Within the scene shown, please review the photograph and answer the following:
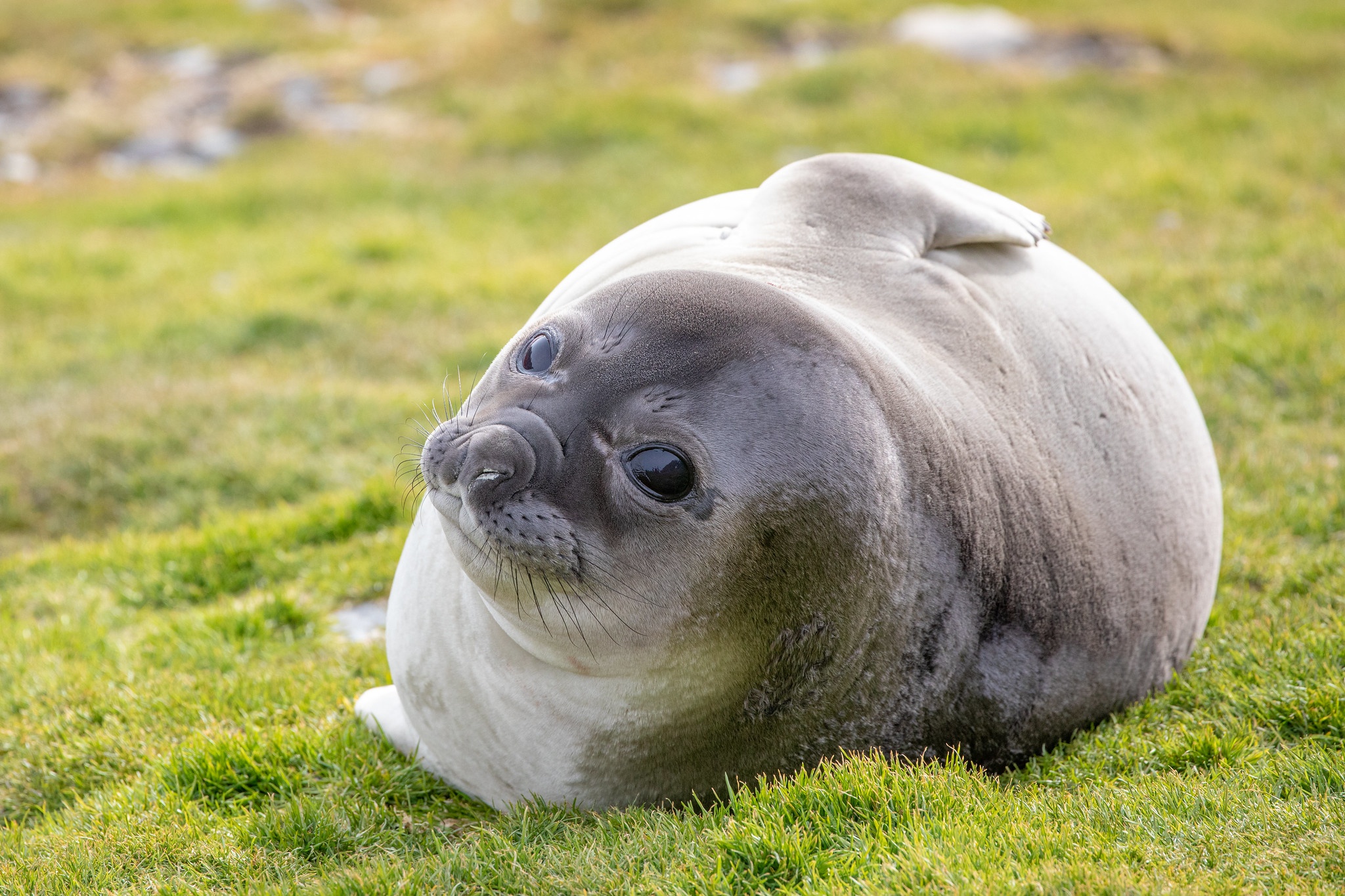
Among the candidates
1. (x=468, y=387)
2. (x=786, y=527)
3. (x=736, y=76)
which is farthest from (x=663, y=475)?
(x=736, y=76)

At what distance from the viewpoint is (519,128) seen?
1179 cm

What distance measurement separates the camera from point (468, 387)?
7391mm

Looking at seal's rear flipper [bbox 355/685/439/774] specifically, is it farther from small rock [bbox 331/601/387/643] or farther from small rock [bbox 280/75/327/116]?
small rock [bbox 280/75/327/116]

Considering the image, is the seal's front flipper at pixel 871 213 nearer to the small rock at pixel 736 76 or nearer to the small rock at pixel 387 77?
the small rock at pixel 736 76

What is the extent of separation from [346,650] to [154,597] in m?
1.20

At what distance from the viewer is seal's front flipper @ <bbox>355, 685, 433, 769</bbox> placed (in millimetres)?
3943

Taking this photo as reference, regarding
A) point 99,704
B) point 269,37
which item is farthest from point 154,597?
point 269,37

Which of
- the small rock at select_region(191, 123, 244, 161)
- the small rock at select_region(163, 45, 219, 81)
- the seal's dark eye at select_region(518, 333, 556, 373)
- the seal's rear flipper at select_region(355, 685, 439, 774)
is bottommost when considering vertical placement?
the seal's rear flipper at select_region(355, 685, 439, 774)

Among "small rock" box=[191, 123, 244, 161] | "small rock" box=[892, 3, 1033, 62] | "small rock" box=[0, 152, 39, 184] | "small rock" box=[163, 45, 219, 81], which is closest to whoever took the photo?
"small rock" box=[0, 152, 39, 184]

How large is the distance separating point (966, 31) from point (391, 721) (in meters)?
11.1

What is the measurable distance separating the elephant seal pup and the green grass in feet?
0.61

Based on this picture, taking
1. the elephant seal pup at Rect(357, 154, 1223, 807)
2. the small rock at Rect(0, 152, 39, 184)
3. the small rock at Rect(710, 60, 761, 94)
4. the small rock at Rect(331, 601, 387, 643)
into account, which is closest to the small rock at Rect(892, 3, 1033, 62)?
the small rock at Rect(710, 60, 761, 94)

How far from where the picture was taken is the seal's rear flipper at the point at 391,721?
3932mm

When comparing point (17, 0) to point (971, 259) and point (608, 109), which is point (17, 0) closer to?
point (608, 109)
